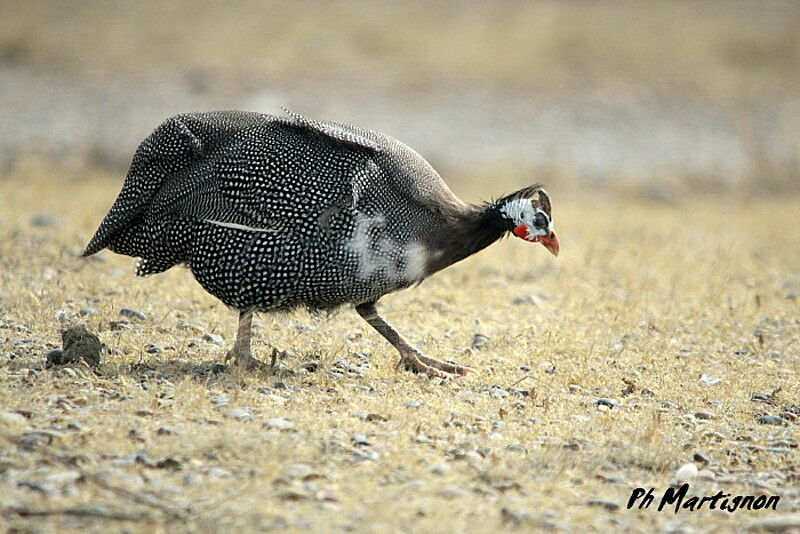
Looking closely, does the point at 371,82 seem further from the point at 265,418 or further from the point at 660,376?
the point at 265,418

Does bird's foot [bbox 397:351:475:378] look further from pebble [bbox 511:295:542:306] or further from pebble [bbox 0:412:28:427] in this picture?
pebble [bbox 0:412:28:427]

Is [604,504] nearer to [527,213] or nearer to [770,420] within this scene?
[770,420]

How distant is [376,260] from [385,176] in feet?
1.40

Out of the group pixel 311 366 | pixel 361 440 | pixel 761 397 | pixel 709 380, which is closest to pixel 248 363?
pixel 311 366

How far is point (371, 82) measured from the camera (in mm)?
18172

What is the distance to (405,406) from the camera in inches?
191

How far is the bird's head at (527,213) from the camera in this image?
17.8ft

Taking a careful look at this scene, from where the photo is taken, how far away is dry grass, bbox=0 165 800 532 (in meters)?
3.66

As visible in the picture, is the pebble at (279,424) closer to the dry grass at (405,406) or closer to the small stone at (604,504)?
the dry grass at (405,406)

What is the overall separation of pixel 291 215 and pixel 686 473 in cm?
212

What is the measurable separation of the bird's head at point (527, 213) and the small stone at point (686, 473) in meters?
1.48

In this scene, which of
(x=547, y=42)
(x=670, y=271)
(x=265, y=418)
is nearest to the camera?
(x=265, y=418)

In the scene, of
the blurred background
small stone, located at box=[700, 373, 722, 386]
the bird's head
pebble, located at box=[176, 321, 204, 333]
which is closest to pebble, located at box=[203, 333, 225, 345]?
pebble, located at box=[176, 321, 204, 333]

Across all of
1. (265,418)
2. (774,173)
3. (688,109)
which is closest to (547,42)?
(688,109)
